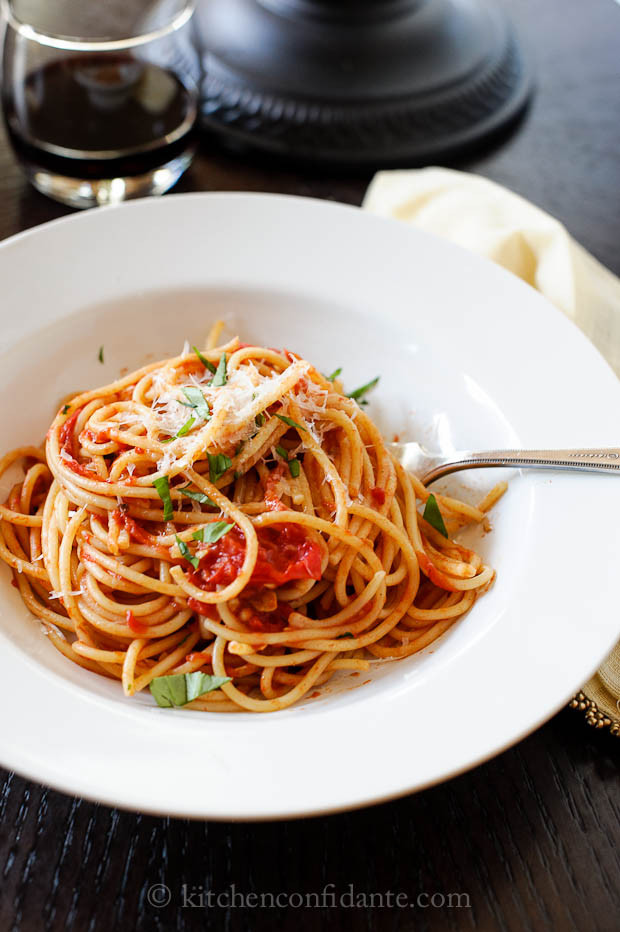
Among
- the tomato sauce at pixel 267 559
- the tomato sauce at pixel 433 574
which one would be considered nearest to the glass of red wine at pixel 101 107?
the tomato sauce at pixel 267 559

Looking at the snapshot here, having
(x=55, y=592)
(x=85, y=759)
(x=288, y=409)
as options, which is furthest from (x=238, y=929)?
(x=288, y=409)

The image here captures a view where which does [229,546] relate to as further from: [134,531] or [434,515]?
[434,515]

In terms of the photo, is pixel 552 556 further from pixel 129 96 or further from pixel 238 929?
pixel 129 96

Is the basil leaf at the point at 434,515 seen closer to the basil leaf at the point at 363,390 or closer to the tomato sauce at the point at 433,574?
the tomato sauce at the point at 433,574

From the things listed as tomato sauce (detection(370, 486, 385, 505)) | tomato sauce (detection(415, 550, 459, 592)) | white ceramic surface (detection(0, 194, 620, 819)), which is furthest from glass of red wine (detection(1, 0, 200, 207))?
tomato sauce (detection(415, 550, 459, 592))

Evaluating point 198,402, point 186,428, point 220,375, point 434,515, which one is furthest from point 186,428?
point 434,515

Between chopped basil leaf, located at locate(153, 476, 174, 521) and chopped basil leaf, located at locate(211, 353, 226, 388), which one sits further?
chopped basil leaf, located at locate(211, 353, 226, 388)

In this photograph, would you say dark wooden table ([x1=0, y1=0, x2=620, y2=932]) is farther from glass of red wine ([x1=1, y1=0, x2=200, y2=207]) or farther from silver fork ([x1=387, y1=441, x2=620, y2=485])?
glass of red wine ([x1=1, y1=0, x2=200, y2=207])
